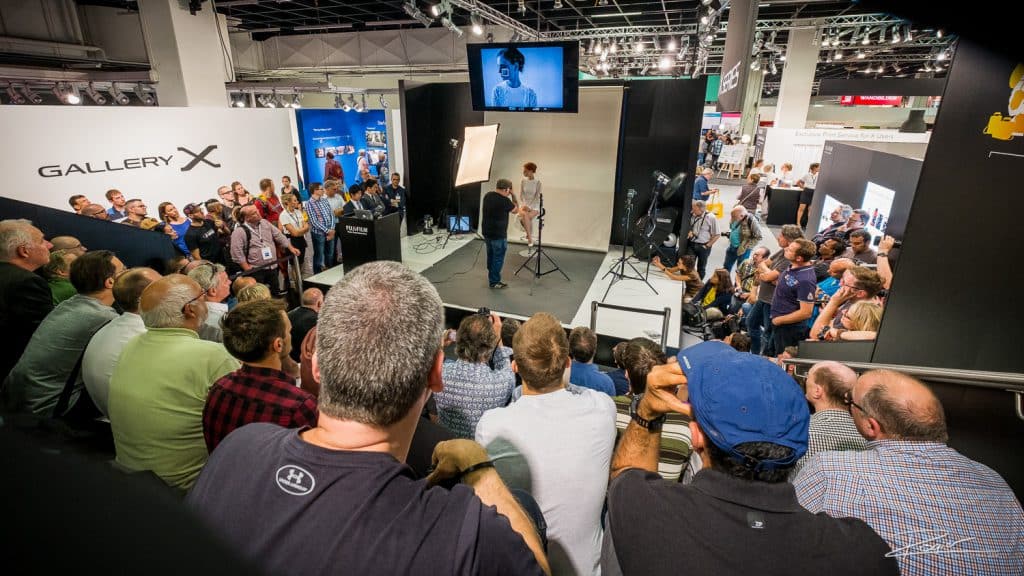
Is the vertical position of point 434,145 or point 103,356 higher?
point 434,145

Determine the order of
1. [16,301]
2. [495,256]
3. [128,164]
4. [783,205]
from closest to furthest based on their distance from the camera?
[16,301] → [495,256] → [128,164] → [783,205]

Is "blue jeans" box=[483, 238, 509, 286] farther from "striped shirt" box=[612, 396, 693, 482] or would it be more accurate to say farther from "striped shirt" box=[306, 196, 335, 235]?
"striped shirt" box=[612, 396, 693, 482]

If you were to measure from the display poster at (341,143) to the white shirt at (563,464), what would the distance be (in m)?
9.52

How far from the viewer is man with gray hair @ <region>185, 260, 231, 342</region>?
2879 millimetres

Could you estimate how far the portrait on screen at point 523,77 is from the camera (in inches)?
244

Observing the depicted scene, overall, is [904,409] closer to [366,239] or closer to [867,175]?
[366,239]

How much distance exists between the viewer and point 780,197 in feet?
39.7

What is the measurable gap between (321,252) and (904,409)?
284 inches

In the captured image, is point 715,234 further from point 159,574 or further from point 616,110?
point 159,574

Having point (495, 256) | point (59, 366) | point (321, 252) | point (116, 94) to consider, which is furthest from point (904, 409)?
point (116, 94)

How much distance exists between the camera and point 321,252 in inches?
285

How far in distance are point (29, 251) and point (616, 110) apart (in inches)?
304

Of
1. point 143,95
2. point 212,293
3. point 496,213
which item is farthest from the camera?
point 143,95

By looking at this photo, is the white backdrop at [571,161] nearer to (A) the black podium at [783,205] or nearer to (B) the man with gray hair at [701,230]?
(B) the man with gray hair at [701,230]
